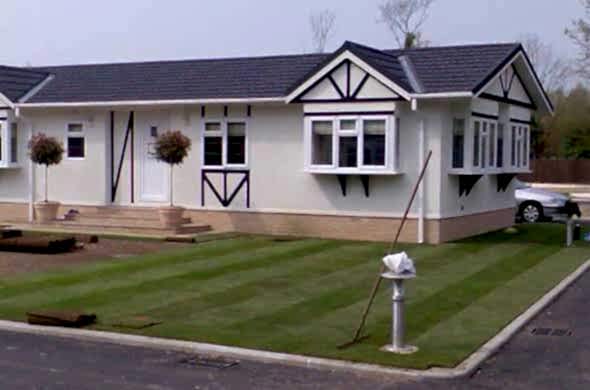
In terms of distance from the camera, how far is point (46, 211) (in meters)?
23.7

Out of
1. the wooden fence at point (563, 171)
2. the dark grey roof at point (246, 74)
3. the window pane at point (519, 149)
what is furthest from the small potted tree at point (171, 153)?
the wooden fence at point (563, 171)

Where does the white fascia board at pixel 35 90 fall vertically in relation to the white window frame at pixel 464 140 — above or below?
above

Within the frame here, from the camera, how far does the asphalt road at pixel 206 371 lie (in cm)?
854

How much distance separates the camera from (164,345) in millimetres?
10008

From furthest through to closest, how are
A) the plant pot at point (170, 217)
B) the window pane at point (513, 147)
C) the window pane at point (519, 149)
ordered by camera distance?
→ the window pane at point (519, 149), the window pane at point (513, 147), the plant pot at point (170, 217)

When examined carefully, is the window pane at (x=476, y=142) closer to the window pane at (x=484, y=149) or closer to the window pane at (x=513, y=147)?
the window pane at (x=484, y=149)

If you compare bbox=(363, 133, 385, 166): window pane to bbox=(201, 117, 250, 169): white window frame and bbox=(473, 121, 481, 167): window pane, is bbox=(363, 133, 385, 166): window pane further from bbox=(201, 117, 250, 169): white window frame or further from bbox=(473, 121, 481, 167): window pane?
bbox=(201, 117, 250, 169): white window frame

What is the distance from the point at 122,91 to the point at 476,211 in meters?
9.16

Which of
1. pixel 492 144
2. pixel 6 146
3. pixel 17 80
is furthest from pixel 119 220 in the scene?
pixel 492 144

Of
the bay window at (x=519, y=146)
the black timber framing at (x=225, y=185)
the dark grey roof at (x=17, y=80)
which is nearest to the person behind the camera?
the black timber framing at (x=225, y=185)

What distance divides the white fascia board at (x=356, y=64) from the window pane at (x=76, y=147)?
246 inches

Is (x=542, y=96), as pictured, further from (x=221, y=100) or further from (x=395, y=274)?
(x=395, y=274)

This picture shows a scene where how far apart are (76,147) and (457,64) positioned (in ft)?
32.6

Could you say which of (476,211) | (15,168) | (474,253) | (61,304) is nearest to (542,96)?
(476,211)
